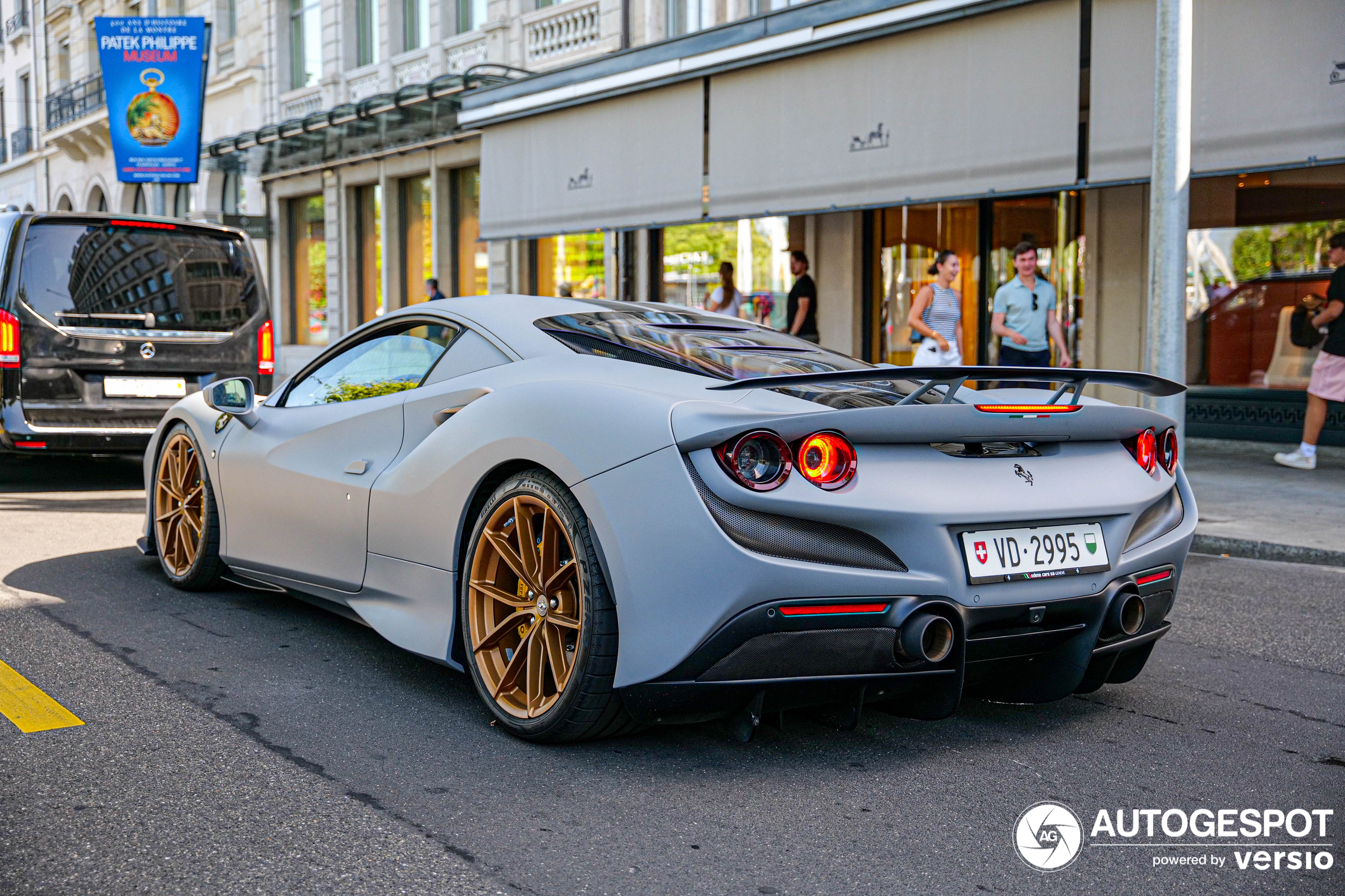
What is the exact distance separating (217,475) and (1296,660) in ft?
13.3

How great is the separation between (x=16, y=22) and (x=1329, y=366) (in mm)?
45235

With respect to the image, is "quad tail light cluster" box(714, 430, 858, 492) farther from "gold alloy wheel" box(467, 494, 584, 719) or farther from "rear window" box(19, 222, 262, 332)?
Result: "rear window" box(19, 222, 262, 332)

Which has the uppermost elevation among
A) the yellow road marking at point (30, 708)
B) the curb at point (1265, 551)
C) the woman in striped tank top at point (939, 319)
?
the woman in striped tank top at point (939, 319)

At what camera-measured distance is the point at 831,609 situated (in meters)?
2.94

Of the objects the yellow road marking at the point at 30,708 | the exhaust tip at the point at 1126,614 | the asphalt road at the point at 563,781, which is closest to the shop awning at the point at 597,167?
the asphalt road at the point at 563,781

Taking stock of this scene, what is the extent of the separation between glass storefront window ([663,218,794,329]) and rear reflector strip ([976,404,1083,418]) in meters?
11.5

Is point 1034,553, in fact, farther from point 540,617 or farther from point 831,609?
point 540,617

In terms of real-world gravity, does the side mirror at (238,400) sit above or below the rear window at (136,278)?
below

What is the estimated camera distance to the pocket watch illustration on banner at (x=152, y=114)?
1662 cm

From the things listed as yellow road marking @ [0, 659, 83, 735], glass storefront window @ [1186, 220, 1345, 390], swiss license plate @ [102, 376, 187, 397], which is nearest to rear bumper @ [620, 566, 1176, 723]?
yellow road marking @ [0, 659, 83, 735]

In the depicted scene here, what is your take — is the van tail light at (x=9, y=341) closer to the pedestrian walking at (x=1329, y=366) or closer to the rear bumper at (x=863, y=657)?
the rear bumper at (x=863, y=657)

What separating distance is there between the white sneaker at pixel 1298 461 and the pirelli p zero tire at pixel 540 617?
883cm

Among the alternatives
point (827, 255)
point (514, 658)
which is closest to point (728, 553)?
point (514, 658)

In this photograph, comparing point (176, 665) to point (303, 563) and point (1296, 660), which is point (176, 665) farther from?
point (1296, 660)
